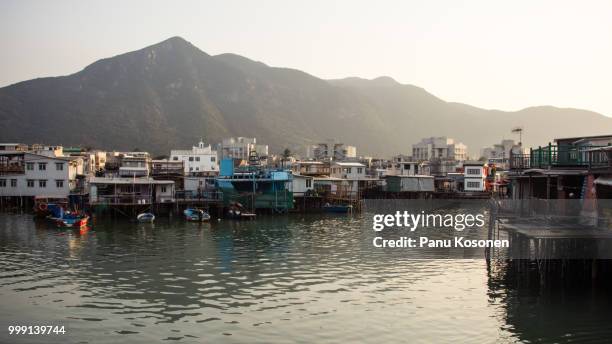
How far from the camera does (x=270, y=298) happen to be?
2430cm

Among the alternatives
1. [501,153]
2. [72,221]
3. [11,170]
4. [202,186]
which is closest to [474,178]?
[202,186]

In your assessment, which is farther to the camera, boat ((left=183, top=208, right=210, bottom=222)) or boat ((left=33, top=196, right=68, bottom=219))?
boat ((left=33, top=196, right=68, bottom=219))

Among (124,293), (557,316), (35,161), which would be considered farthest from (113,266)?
(35,161)

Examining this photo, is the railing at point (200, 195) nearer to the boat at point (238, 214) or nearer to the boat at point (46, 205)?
the boat at point (238, 214)

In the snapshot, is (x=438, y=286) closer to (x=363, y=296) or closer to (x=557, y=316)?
(x=363, y=296)

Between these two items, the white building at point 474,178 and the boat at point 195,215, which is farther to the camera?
the white building at point 474,178

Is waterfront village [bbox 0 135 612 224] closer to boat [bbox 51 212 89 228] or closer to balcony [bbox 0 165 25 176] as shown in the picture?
balcony [bbox 0 165 25 176]

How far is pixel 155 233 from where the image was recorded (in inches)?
1841

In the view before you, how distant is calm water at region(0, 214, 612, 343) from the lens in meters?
19.8

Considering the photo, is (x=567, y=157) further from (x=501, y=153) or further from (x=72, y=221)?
(x=501, y=153)

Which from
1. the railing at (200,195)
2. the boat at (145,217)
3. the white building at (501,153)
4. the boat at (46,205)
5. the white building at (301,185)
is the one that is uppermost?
the white building at (501,153)

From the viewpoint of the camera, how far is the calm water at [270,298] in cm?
1984

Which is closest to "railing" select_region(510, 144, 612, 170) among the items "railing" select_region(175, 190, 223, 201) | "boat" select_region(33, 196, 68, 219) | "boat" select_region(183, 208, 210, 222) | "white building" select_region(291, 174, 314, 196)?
"boat" select_region(183, 208, 210, 222)

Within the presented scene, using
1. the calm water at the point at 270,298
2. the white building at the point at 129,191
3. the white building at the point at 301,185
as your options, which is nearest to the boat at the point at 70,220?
the white building at the point at 129,191
